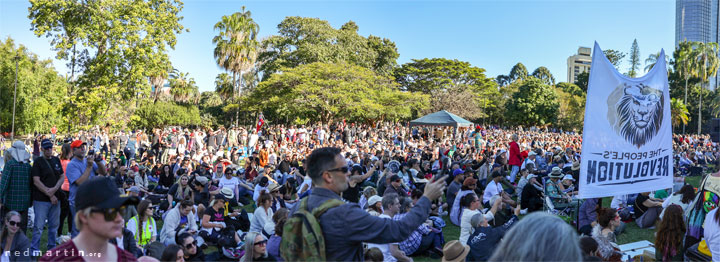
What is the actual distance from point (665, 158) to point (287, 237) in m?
4.63

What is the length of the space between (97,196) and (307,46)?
36.9 m

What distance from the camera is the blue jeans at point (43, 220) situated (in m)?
5.50

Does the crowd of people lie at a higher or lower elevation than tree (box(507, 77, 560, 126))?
lower

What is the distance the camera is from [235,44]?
118ft

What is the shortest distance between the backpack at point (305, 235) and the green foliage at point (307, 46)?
3556 cm

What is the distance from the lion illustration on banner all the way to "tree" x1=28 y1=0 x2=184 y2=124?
22.2m

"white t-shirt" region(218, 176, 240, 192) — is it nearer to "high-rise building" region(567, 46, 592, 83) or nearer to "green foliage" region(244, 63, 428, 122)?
"green foliage" region(244, 63, 428, 122)

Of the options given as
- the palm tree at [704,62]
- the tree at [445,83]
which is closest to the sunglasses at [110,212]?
the tree at [445,83]

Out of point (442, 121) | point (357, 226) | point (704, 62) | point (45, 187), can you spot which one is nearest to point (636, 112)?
point (357, 226)

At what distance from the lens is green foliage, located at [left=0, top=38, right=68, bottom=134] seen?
104ft

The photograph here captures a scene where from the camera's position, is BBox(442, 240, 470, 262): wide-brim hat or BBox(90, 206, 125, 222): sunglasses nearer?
BBox(90, 206, 125, 222): sunglasses

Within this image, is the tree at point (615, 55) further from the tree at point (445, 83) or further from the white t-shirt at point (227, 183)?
the white t-shirt at point (227, 183)

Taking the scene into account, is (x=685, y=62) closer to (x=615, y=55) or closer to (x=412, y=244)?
(x=615, y=55)

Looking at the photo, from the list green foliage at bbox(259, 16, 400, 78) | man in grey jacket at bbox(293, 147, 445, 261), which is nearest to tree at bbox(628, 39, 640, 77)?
green foliage at bbox(259, 16, 400, 78)
